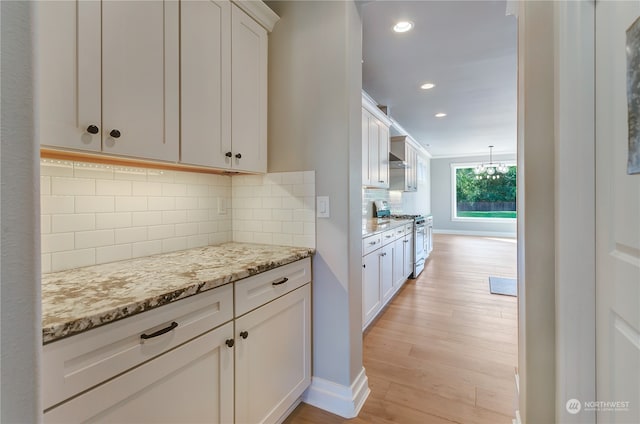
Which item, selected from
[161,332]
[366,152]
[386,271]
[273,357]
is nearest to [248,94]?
[161,332]

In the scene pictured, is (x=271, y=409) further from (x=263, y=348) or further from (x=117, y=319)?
(x=117, y=319)

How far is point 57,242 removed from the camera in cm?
115

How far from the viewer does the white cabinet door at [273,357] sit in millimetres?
1212

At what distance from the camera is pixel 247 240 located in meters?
1.93

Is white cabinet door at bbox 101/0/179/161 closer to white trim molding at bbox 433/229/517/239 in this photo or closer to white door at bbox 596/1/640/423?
white door at bbox 596/1/640/423

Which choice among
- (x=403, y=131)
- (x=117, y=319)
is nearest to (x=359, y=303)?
(x=117, y=319)

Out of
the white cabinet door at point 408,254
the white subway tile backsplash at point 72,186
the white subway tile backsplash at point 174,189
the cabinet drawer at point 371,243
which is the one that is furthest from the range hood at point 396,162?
the white subway tile backsplash at point 72,186

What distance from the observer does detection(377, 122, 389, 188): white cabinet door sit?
3695 mm

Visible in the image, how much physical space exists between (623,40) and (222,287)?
152cm

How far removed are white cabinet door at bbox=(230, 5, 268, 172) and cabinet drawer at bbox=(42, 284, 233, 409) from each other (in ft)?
2.73

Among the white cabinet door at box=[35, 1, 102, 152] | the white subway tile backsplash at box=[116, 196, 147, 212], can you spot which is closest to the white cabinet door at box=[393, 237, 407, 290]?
the white subway tile backsplash at box=[116, 196, 147, 212]

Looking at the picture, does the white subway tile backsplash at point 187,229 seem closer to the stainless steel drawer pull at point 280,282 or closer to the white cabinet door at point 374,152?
the stainless steel drawer pull at point 280,282

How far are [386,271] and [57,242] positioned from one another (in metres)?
2.66

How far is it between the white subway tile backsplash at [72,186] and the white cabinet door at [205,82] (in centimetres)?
41
